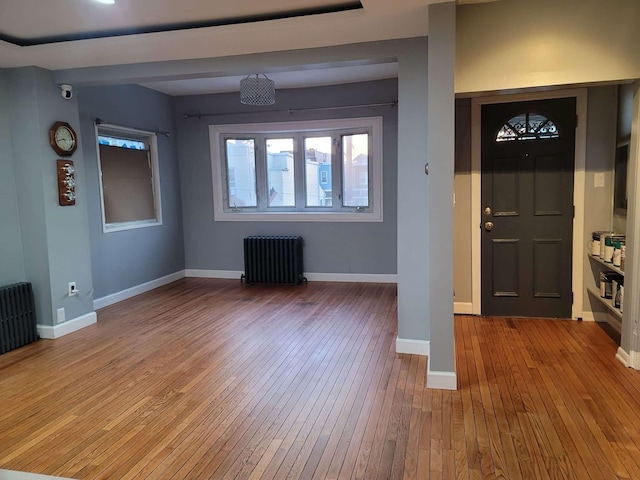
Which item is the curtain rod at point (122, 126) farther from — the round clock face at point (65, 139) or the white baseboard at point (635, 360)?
the white baseboard at point (635, 360)

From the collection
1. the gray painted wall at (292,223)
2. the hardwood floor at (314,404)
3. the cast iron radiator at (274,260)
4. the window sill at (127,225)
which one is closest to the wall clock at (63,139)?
the window sill at (127,225)

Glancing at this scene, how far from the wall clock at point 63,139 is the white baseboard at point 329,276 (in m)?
2.89

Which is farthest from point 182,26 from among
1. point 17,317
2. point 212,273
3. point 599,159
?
point 212,273

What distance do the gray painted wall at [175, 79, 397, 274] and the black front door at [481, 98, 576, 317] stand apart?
175 cm

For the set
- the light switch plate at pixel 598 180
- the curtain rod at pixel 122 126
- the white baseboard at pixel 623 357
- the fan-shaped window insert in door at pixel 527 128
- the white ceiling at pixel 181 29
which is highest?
the white ceiling at pixel 181 29

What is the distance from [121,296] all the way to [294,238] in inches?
90.8

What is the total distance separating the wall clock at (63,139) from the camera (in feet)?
13.3

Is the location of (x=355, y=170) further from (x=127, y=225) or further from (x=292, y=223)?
(x=127, y=225)

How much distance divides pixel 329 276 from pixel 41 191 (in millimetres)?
3637

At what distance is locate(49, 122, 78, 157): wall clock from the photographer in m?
4.07

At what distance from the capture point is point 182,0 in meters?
2.79

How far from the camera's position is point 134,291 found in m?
5.71

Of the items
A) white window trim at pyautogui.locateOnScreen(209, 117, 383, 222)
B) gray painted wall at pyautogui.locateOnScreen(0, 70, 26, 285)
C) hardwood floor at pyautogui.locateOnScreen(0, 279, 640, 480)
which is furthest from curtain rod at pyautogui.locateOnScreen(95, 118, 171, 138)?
hardwood floor at pyautogui.locateOnScreen(0, 279, 640, 480)

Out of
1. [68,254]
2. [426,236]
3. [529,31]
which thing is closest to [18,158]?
[68,254]
